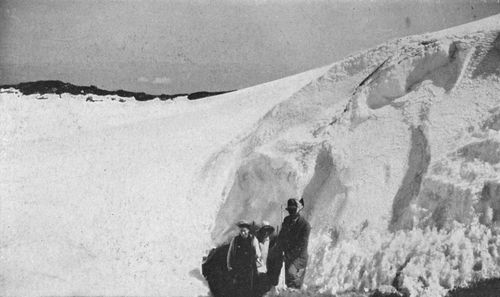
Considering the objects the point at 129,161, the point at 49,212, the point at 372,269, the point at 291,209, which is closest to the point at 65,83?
the point at 129,161

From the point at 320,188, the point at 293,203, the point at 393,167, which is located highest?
the point at 393,167

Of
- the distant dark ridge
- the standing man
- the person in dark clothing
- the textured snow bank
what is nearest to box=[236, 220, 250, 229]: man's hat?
the person in dark clothing

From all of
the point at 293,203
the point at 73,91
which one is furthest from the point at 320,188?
the point at 73,91

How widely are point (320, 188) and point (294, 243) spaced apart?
844 millimetres

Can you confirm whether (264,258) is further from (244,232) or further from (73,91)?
(73,91)

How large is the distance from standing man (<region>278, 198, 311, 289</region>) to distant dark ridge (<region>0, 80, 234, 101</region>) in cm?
482

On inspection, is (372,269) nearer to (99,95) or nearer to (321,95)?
(321,95)

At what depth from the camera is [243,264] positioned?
7.54 meters

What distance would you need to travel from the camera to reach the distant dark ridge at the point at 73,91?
1176 centimetres

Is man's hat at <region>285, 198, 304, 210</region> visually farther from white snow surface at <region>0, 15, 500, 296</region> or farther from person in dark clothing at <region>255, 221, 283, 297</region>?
person in dark clothing at <region>255, 221, 283, 297</region>

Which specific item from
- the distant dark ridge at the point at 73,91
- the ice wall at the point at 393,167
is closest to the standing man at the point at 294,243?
the ice wall at the point at 393,167

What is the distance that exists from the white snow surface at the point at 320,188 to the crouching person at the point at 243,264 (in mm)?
368

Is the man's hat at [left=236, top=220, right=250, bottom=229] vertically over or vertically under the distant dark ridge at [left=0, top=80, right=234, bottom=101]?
under

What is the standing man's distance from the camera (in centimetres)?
745
